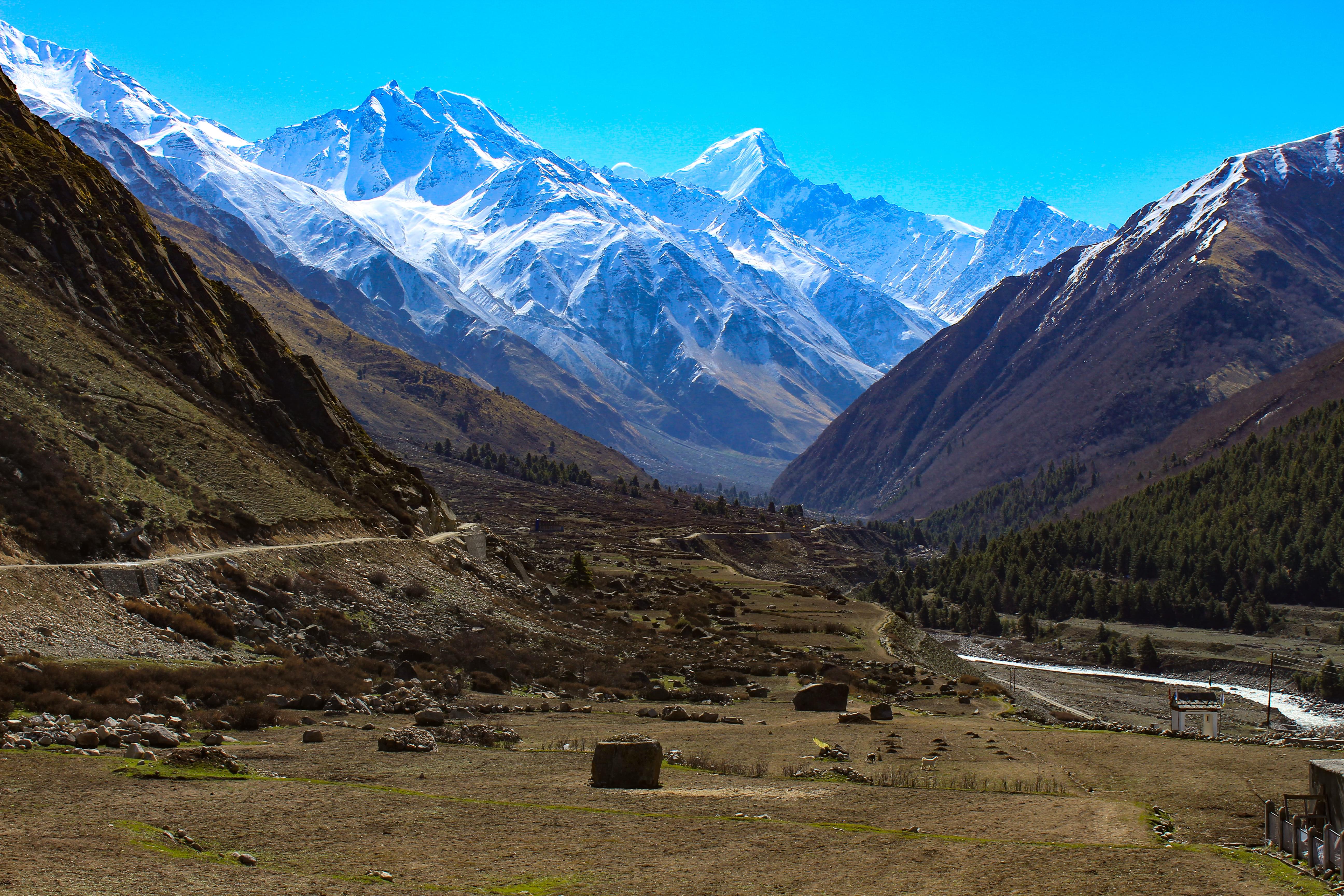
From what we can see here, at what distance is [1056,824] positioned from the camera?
915 inches

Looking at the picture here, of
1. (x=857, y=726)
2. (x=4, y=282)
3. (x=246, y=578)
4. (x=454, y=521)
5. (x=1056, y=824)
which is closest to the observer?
(x=1056, y=824)

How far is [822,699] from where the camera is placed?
46000 mm

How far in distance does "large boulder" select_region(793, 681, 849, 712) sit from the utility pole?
159 feet

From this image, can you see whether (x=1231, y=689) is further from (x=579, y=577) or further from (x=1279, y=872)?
(x=1279, y=872)

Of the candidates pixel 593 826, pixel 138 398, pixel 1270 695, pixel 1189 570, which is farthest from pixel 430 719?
pixel 1189 570

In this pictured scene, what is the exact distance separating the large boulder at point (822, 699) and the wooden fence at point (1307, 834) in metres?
23.0

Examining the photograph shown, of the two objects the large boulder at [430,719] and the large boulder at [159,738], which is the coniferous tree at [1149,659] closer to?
the large boulder at [430,719]

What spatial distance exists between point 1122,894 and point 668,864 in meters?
7.27

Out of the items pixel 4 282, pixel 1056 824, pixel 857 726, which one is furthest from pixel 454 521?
pixel 1056 824

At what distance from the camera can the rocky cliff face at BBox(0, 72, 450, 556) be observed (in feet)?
150

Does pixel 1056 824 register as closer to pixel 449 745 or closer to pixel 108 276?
pixel 449 745

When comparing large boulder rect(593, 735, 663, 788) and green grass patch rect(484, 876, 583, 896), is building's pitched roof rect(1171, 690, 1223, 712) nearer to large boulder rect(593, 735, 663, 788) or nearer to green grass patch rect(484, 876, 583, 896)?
large boulder rect(593, 735, 663, 788)

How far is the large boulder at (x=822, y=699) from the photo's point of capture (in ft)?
150

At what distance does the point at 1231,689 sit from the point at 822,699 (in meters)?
81.6
